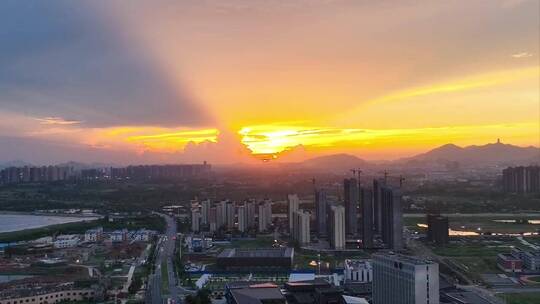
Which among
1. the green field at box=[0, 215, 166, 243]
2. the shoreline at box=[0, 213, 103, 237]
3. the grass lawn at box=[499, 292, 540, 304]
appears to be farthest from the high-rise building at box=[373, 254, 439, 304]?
the shoreline at box=[0, 213, 103, 237]

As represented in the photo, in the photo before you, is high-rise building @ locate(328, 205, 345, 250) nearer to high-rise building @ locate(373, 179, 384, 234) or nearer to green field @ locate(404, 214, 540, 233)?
high-rise building @ locate(373, 179, 384, 234)

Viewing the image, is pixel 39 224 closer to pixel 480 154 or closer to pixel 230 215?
pixel 230 215

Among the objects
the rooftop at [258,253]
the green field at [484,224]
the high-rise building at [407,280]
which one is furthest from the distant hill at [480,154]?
the high-rise building at [407,280]

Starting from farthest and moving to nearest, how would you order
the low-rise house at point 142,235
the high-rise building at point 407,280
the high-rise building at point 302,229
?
the low-rise house at point 142,235
the high-rise building at point 302,229
the high-rise building at point 407,280

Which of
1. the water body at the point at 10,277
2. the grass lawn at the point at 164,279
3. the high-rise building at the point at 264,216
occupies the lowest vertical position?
the water body at the point at 10,277

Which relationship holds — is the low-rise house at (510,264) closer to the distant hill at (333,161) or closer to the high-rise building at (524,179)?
the high-rise building at (524,179)

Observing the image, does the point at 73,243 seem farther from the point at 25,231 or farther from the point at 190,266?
the point at 190,266
